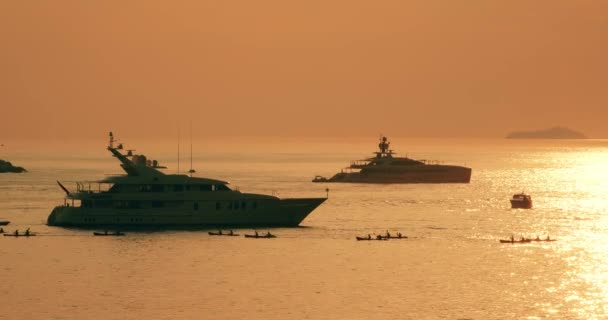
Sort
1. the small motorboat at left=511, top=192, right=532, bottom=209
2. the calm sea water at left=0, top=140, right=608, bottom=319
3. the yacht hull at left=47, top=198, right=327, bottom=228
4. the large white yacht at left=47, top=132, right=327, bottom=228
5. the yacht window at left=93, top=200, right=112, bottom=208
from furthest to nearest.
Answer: the small motorboat at left=511, top=192, right=532, bottom=209 < the yacht window at left=93, top=200, right=112, bottom=208 < the yacht hull at left=47, top=198, right=327, bottom=228 < the large white yacht at left=47, top=132, right=327, bottom=228 < the calm sea water at left=0, top=140, right=608, bottom=319

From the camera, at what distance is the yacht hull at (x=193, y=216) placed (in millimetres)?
101188

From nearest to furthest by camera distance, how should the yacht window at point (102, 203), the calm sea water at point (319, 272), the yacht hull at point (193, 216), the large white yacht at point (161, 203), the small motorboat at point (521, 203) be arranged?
1. the calm sea water at point (319, 272)
2. the large white yacht at point (161, 203)
3. the yacht hull at point (193, 216)
4. the yacht window at point (102, 203)
5. the small motorboat at point (521, 203)

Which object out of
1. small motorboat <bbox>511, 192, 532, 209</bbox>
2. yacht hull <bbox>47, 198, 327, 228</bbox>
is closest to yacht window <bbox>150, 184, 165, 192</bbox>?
yacht hull <bbox>47, 198, 327, 228</bbox>

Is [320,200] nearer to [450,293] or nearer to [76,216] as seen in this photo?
[76,216]

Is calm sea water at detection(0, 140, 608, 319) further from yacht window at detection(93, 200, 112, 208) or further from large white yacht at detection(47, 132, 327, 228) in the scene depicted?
yacht window at detection(93, 200, 112, 208)

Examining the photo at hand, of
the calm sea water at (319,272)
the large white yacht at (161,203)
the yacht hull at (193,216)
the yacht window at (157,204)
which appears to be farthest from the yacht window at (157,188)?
the calm sea water at (319,272)

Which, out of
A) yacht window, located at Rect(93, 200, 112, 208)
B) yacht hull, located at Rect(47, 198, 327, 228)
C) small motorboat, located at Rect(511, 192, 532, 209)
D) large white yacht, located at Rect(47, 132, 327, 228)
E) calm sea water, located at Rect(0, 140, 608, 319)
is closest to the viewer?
calm sea water, located at Rect(0, 140, 608, 319)

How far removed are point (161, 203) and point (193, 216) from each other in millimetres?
2982

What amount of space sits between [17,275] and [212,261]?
45.2 feet

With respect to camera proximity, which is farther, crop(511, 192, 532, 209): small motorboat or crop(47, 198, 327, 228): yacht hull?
crop(511, 192, 532, 209): small motorboat

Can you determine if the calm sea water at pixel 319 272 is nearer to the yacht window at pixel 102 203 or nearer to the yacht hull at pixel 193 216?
the yacht hull at pixel 193 216

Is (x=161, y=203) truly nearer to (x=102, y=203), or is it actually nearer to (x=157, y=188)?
(x=157, y=188)

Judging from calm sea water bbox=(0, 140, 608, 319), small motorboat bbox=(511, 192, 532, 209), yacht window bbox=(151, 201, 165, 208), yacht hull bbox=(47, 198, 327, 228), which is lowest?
calm sea water bbox=(0, 140, 608, 319)

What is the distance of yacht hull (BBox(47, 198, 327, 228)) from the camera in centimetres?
10119
